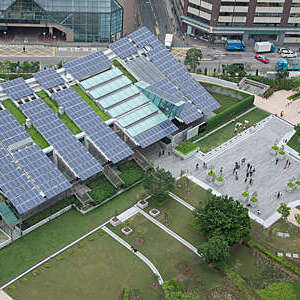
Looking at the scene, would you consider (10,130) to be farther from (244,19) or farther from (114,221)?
(244,19)

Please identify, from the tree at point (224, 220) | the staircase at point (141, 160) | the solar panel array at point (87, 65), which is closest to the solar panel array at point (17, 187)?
the staircase at point (141, 160)

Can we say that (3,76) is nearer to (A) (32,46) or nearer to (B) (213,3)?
(A) (32,46)

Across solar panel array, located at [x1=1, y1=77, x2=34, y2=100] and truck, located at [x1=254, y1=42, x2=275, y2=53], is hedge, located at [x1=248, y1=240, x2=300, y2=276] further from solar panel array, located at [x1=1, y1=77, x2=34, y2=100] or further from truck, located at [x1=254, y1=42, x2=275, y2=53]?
truck, located at [x1=254, y1=42, x2=275, y2=53]

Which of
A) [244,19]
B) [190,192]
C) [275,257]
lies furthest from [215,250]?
[244,19]

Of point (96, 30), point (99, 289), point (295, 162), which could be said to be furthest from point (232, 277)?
point (96, 30)

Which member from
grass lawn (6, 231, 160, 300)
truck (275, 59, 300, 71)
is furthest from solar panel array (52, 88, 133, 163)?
truck (275, 59, 300, 71)

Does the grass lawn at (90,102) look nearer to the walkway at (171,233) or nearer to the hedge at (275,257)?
the walkway at (171,233)
